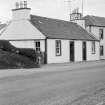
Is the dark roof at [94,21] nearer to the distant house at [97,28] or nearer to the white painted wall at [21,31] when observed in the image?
the distant house at [97,28]

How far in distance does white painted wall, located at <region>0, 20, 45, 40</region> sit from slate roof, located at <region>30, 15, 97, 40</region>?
0.55 meters

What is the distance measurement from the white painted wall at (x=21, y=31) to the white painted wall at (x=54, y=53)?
1.37 meters

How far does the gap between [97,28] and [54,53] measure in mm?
14247

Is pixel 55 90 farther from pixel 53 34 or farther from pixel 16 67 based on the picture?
pixel 53 34

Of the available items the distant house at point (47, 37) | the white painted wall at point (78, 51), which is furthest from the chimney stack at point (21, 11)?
the white painted wall at point (78, 51)

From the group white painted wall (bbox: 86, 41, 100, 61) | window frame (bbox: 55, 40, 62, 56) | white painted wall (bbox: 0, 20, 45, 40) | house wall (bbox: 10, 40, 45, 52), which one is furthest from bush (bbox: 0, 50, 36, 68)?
white painted wall (bbox: 86, 41, 100, 61)

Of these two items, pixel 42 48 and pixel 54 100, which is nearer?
pixel 54 100

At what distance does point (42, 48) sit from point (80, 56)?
25.1ft

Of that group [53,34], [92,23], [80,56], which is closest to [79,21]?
[92,23]

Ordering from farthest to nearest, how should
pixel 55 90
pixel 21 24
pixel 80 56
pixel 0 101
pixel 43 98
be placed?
pixel 80 56, pixel 21 24, pixel 55 90, pixel 43 98, pixel 0 101

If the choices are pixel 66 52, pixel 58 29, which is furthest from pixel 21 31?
pixel 66 52

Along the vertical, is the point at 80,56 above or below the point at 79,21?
below

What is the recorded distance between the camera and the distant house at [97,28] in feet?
144

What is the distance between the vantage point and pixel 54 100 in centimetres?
936
